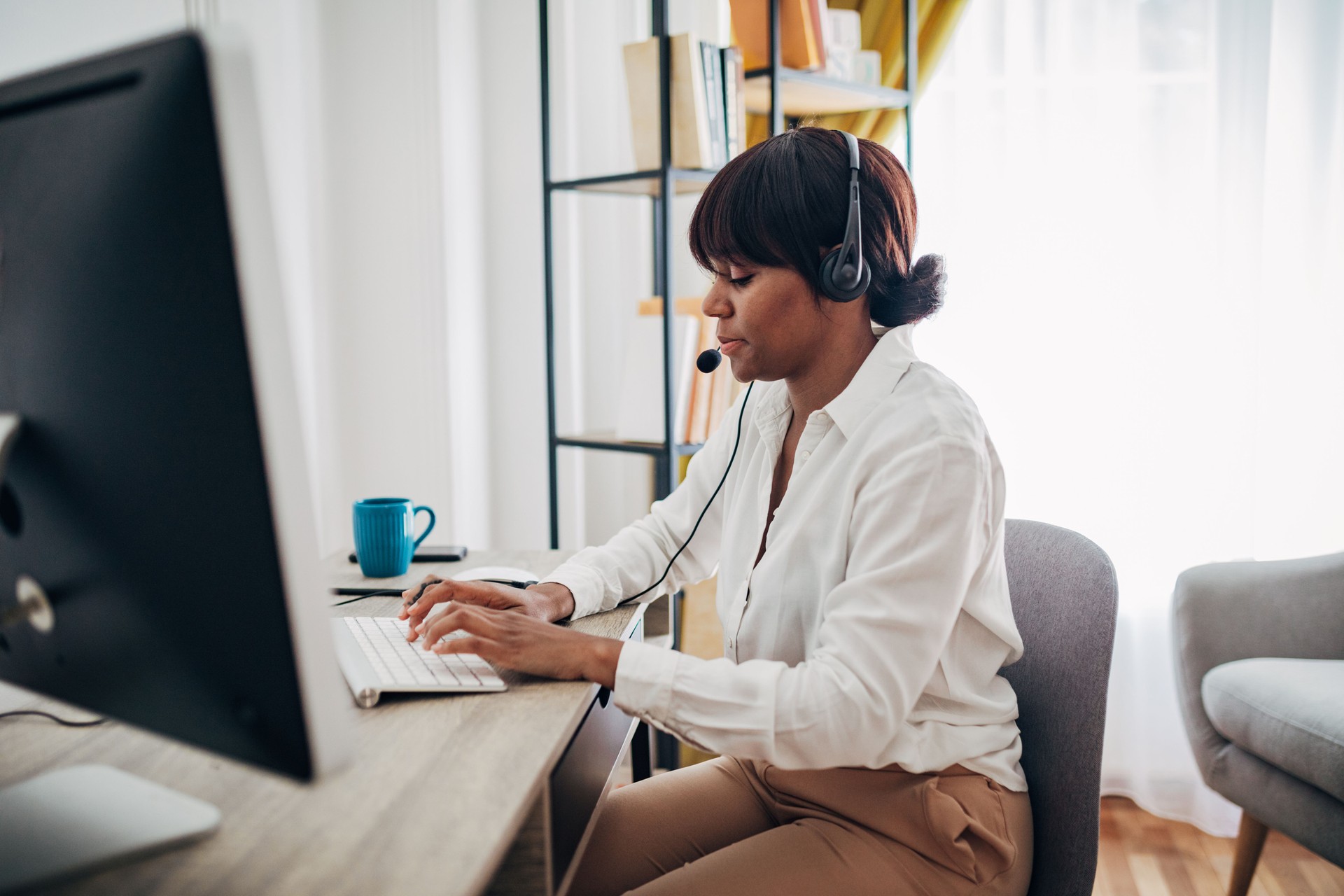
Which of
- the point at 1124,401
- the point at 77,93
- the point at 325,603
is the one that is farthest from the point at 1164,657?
the point at 77,93

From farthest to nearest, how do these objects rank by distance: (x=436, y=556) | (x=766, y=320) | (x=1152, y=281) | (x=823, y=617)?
(x=1152, y=281) < (x=436, y=556) < (x=766, y=320) < (x=823, y=617)

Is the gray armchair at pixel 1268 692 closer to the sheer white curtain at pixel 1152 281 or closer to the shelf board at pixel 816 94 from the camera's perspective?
the sheer white curtain at pixel 1152 281

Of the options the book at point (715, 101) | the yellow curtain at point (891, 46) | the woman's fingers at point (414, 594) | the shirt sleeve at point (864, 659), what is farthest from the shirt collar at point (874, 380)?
the yellow curtain at point (891, 46)

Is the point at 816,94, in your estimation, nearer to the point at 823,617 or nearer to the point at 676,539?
the point at 676,539

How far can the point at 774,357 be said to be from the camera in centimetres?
108

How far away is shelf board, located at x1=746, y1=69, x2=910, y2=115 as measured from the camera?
2.00m

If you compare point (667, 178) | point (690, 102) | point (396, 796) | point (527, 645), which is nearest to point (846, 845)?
point (527, 645)

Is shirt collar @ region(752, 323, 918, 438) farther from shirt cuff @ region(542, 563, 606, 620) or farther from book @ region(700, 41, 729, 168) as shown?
book @ region(700, 41, 729, 168)

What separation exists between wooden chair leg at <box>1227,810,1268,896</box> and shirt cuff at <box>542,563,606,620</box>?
1344 millimetres

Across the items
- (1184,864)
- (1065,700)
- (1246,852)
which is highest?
(1065,700)

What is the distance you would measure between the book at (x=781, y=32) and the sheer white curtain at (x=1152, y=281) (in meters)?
0.51

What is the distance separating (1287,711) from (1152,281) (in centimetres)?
115

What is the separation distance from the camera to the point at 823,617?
95 centimetres

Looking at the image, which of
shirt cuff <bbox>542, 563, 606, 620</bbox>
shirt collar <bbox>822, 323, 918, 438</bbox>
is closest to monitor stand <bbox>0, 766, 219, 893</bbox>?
shirt cuff <bbox>542, 563, 606, 620</bbox>
